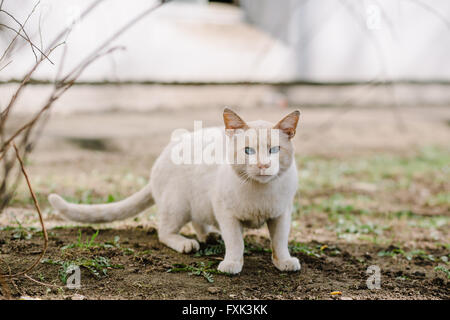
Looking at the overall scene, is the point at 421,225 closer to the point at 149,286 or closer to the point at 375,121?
the point at 149,286

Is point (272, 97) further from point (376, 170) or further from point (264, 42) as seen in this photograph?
point (376, 170)

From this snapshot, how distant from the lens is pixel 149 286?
2.58 meters

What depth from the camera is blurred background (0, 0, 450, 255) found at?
4766 mm

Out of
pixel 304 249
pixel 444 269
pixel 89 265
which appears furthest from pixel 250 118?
pixel 89 265

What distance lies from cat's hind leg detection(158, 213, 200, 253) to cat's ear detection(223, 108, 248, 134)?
2.66 ft

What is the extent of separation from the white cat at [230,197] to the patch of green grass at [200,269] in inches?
2.8

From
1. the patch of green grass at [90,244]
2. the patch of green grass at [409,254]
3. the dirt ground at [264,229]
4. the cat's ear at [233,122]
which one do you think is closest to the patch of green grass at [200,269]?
the dirt ground at [264,229]

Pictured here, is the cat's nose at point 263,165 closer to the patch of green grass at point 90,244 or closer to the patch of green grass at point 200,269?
the patch of green grass at point 200,269

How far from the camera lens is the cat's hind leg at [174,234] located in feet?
10.4

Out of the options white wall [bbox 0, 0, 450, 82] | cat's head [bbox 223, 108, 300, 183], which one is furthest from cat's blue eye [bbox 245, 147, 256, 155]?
white wall [bbox 0, 0, 450, 82]

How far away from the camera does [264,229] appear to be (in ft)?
12.9

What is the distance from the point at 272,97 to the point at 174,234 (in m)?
6.11

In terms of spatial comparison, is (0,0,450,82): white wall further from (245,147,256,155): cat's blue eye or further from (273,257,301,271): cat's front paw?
(273,257,301,271): cat's front paw
